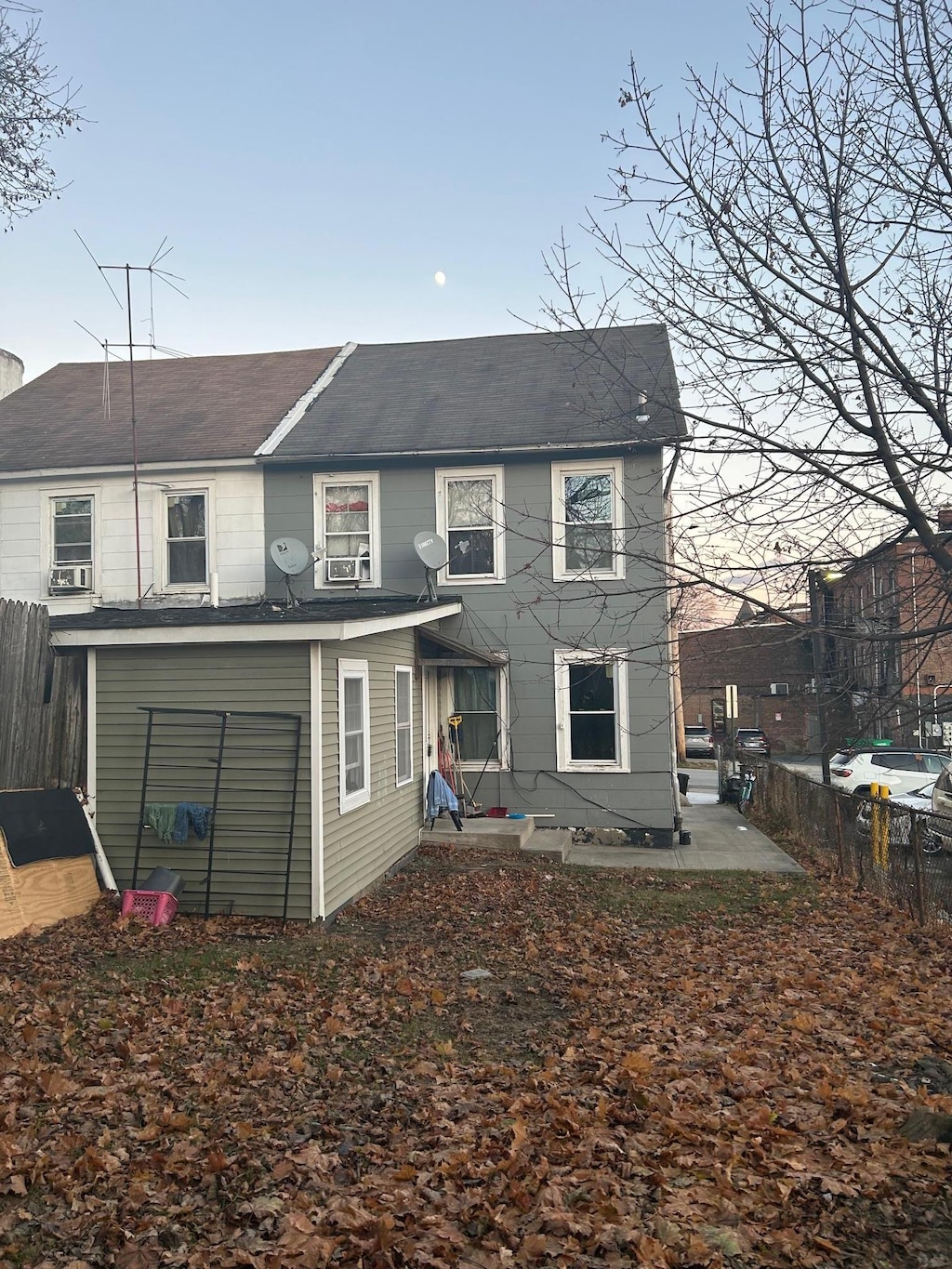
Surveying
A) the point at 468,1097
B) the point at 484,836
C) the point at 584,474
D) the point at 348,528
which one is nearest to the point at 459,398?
the point at 584,474

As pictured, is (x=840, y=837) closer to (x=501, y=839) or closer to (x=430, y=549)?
(x=501, y=839)

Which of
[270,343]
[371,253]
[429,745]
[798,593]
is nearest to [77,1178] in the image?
[798,593]

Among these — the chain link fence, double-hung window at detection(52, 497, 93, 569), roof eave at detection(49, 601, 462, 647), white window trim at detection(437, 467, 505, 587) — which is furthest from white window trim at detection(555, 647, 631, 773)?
double-hung window at detection(52, 497, 93, 569)

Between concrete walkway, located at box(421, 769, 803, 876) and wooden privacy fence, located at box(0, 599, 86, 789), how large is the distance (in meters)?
5.52

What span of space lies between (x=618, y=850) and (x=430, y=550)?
5519 mm

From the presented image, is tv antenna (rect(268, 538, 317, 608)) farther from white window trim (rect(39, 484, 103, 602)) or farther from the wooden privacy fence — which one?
the wooden privacy fence

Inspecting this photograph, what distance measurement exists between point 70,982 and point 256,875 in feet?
8.60

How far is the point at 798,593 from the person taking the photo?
214 inches

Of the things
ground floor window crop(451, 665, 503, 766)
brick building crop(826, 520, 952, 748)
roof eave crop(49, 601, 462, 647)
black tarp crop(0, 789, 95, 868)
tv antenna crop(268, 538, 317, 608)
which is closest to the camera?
brick building crop(826, 520, 952, 748)

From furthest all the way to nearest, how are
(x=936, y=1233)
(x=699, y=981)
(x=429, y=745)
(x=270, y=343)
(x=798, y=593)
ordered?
(x=270, y=343) → (x=429, y=745) → (x=699, y=981) → (x=798, y=593) → (x=936, y=1233)

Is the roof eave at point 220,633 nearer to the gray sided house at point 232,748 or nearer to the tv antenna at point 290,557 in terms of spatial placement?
the gray sided house at point 232,748

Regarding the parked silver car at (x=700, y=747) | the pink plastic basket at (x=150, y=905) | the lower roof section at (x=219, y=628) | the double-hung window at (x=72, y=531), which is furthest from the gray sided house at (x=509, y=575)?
the parked silver car at (x=700, y=747)

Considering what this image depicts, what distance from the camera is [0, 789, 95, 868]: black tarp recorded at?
8.71m

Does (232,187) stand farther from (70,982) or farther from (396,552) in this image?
(70,982)
